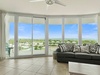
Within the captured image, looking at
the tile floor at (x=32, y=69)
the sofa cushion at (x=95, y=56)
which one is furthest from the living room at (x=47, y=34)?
the tile floor at (x=32, y=69)

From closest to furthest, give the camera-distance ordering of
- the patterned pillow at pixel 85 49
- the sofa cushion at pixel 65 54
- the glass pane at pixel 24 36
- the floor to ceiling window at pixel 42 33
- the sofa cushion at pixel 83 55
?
the sofa cushion at pixel 83 55
the sofa cushion at pixel 65 54
the patterned pillow at pixel 85 49
the floor to ceiling window at pixel 42 33
the glass pane at pixel 24 36

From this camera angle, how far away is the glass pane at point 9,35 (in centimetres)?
629

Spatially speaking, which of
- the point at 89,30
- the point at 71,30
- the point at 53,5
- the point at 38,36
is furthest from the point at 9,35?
the point at 89,30

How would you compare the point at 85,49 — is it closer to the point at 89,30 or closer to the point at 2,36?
the point at 89,30

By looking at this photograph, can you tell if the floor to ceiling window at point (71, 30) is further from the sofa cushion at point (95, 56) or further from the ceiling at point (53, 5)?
the sofa cushion at point (95, 56)

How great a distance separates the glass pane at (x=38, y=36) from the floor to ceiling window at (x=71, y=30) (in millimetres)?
1464

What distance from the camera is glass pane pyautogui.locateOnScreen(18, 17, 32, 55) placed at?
6664 mm

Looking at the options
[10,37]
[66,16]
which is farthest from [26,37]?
[66,16]

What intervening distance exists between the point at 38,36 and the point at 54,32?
106cm

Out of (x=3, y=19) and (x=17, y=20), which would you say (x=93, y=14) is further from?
(x=3, y=19)

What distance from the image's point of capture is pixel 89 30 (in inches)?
272

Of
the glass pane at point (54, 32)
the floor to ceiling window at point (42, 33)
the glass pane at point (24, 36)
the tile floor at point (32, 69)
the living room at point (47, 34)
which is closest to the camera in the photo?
the tile floor at point (32, 69)

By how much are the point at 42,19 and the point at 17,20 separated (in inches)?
62.8

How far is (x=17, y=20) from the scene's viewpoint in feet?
21.5
